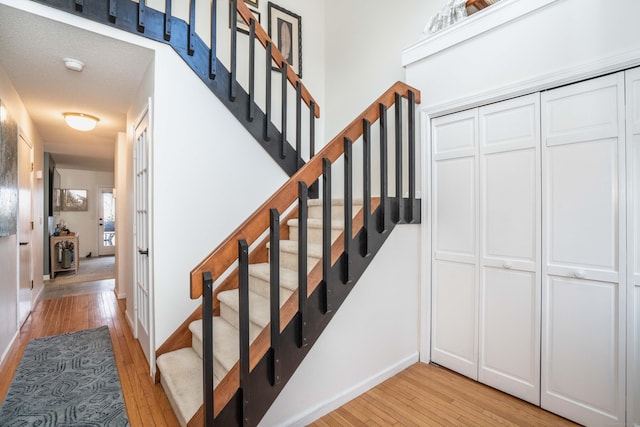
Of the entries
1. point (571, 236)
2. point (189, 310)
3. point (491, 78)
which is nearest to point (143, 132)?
point (189, 310)

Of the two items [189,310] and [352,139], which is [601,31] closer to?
[352,139]

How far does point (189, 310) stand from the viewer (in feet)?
7.75

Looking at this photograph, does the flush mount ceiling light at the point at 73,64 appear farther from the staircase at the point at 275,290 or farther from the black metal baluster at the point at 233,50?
the staircase at the point at 275,290

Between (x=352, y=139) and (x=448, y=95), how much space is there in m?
0.98

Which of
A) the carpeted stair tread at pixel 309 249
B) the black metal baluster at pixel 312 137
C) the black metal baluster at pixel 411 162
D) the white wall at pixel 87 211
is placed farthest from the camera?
the white wall at pixel 87 211

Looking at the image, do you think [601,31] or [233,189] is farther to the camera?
[233,189]

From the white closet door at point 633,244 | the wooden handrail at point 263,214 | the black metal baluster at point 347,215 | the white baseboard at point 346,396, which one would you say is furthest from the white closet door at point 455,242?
the black metal baluster at point 347,215

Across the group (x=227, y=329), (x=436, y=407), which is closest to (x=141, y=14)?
(x=227, y=329)

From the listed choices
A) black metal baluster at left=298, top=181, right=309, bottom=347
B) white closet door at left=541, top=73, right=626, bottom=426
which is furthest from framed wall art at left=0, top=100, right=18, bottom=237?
white closet door at left=541, top=73, right=626, bottom=426

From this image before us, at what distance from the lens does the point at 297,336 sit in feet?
5.40

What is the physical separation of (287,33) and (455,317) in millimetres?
3365

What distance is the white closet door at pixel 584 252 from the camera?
65.9 inches

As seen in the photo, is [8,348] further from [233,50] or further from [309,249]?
[233,50]

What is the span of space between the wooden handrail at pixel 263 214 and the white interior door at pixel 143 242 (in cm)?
122
